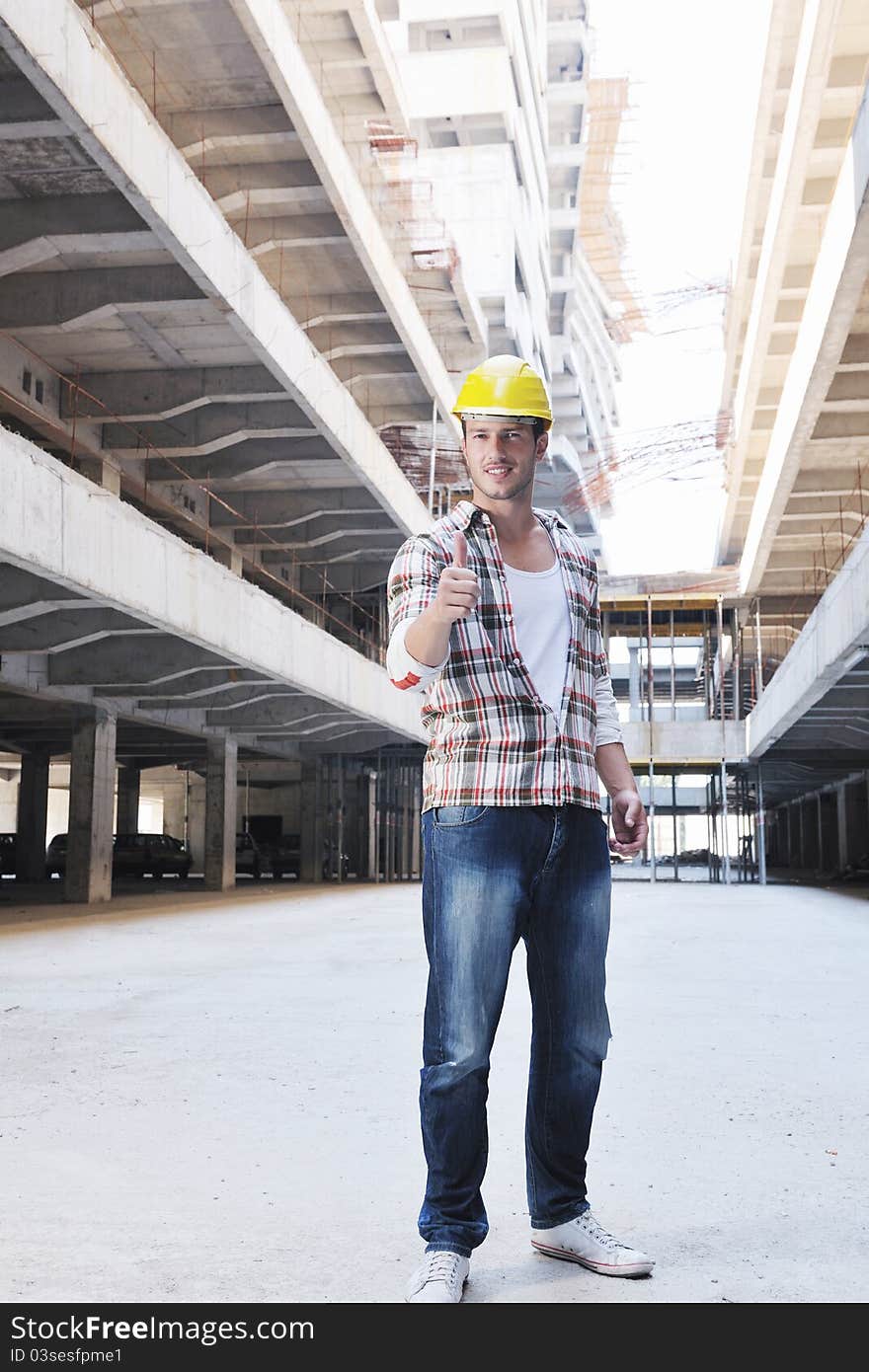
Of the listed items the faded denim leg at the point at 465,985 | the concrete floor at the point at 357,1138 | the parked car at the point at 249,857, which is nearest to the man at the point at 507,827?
the faded denim leg at the point at 465,985

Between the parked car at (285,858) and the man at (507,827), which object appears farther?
the parked car at (285,858)

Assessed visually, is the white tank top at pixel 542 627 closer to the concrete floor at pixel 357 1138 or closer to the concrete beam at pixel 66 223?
the concrete floor at pixel 357 1138

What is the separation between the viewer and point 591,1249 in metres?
3.21

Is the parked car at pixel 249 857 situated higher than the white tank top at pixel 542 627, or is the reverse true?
the white tank top at pixel 542 627

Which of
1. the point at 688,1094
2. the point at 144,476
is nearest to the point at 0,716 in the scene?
the point at 144,476

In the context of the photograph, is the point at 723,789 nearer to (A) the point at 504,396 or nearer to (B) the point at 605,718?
(B) the point at 605,718

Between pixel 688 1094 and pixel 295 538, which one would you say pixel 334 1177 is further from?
pixel 295 538

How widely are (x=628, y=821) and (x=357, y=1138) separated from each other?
6.02 feet

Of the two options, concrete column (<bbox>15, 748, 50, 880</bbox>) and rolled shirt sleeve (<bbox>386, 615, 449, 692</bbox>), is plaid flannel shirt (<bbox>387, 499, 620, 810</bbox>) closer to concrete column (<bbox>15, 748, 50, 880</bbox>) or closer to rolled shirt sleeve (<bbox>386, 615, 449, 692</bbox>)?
rolled shirt sleeve (<bbox>386, 615, 449, 692</bbox>)

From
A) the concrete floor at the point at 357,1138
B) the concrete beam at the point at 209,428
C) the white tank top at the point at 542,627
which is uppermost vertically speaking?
the concrete beam at the point at 209,428

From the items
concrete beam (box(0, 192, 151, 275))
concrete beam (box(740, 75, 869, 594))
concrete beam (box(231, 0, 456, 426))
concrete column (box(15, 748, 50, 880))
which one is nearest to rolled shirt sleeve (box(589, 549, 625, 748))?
concrete beam (box(0, 192, 151, 275))

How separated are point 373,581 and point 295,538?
3.39 m

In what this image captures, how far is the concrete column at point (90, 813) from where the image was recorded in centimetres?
2220

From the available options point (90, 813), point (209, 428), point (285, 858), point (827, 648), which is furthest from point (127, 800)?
point (827, 648)
